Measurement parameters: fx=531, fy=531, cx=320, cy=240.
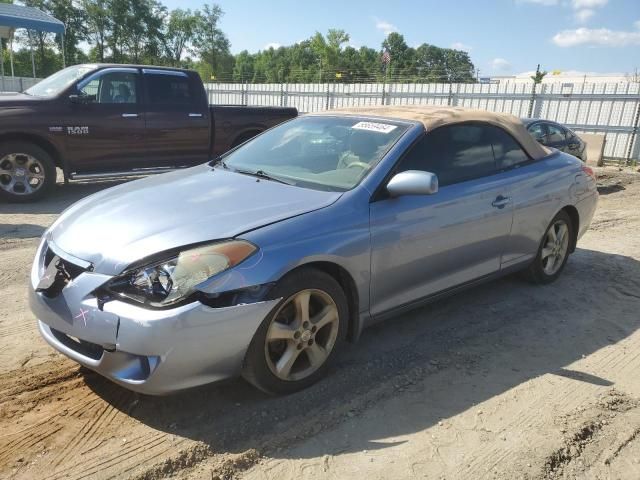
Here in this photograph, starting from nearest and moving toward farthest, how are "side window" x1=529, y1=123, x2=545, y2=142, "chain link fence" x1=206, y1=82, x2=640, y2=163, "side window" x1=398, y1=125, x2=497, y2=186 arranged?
"side window" x1=398, y1=125, x2=497, y2=186
"side window" x1=529, y1=123, x2=545, y2=142
"chain link fence" x1=206, y1=82, x2=640, y2=163

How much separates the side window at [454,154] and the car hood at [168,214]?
2.61ft

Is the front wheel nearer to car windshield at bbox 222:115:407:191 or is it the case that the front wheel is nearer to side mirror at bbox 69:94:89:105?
car windshield at bbox 222:115:407:191

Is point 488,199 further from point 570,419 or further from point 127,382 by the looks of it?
point 127,382

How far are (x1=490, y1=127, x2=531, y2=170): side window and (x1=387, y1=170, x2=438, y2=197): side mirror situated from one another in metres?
1.35

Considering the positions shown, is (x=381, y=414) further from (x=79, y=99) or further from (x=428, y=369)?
(x=79, y=99)

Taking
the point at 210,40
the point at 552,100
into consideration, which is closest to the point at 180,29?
the point at 210,40

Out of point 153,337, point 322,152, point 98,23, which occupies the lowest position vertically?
point 153,337

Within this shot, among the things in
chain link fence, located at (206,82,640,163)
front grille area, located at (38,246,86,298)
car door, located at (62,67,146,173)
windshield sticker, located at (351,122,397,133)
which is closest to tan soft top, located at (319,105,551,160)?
windshield sticker, located at (351,122,397,133)

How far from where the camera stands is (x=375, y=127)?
3852mm

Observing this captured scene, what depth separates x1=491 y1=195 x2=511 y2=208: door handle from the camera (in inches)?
162

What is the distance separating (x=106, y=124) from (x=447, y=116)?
19.3ft

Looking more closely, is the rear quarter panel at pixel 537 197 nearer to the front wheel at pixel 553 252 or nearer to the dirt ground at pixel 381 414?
the front wheel at pixel 553 252

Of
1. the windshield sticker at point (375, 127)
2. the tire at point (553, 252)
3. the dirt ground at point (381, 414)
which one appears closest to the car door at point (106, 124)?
the dirt ground at point (381, 414)

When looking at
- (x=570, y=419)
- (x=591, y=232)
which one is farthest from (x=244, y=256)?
(x=591, y=232)
